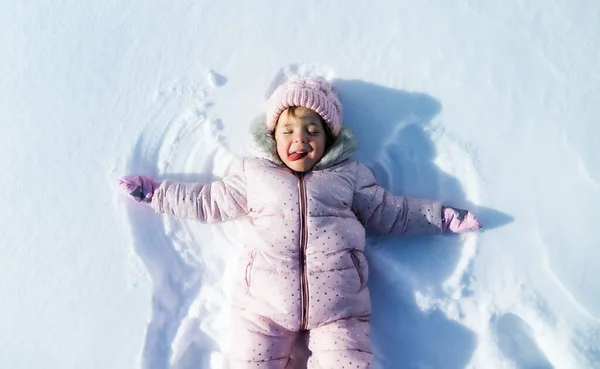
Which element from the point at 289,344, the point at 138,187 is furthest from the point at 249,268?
the point at 138,187

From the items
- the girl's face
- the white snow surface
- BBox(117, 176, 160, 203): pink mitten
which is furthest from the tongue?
BBox(117, 176, 160, 203): pink mitten

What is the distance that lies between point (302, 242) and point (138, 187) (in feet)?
2.38

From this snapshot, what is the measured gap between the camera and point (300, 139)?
1.95 m

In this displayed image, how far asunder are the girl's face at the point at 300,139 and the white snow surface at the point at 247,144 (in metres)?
0.27

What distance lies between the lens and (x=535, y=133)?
7.05ft

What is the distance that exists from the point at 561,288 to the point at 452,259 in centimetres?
44

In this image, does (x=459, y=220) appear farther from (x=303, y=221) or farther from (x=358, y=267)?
(x=303, y=221)

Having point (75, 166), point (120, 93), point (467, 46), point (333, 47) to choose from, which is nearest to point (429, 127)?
point (467, 46)

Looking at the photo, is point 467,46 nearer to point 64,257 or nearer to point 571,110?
point 571,110

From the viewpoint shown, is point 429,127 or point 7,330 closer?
point 7,330

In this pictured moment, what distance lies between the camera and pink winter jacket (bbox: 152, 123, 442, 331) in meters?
1.88

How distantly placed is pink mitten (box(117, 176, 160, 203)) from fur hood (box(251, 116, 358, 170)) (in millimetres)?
467

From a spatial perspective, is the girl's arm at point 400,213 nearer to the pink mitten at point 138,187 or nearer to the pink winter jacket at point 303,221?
the pink winter jacket at point 303,221

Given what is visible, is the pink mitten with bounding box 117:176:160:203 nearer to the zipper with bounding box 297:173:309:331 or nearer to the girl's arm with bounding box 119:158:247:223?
the girl's arm with bounding box 119:158:247:223
